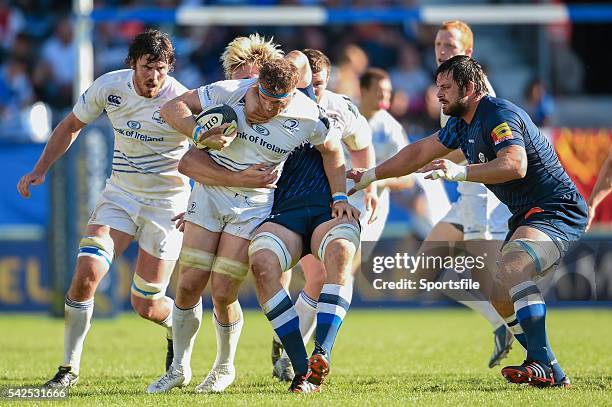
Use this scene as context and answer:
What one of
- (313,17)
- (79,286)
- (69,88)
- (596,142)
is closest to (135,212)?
(79,286)

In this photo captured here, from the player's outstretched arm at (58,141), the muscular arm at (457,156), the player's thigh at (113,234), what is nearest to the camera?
the player's thigh at (113,234)

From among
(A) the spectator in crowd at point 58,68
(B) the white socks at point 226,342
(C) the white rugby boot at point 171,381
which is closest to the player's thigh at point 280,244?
(B) the white socks at point 226,342

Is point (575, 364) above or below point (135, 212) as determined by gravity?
below

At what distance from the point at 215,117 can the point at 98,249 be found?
4.88 feet

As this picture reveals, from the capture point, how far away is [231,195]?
778cm

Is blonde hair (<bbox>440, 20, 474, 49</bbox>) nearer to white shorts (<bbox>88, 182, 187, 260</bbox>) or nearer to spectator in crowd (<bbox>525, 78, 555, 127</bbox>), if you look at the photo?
white shorts (<bbox>88, 182, 187, 260</bbox>)

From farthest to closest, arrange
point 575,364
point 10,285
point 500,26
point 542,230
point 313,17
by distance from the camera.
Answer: point 500,26 < point 10,285 < point 313,17 < point 575,364 < point 542,230

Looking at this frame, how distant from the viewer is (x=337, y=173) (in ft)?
25.8

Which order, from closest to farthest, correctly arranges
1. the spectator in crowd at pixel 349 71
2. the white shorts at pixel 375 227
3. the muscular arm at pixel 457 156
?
the muscular arm at pixel 457 156 < the white shorts at pixel 375 227 < the spectator in crowd at pixel 349 71

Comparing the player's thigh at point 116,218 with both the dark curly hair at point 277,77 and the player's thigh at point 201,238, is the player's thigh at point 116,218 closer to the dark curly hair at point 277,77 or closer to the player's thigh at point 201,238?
the player's thigh at point 201,238

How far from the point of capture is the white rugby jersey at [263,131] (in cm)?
765

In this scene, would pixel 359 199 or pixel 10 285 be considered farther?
pixel 10 285

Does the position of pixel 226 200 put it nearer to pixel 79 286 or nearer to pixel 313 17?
pixel 79 286

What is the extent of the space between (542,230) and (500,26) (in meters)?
14.0
